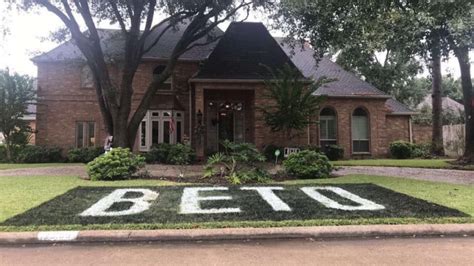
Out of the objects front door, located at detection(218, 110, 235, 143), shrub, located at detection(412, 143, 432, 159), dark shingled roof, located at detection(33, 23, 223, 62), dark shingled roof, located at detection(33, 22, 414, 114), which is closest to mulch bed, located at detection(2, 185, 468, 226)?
dark shingled roof, located at detection(33, 22, 414, 114)

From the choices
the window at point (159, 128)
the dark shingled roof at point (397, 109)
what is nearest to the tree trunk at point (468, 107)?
the dark shingled roof at point (397, 109)

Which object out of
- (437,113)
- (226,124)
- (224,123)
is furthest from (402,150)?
(224,123)

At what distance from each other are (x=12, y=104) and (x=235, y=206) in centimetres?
1716

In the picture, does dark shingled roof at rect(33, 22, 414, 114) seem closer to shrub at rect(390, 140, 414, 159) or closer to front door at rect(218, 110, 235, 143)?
shrub at rect(390, 140, 414, 159)

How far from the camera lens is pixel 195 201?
28.8 ft

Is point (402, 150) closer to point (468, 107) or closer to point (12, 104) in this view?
point (468, 107)

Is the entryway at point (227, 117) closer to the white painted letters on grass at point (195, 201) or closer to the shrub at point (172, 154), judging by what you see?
the shrub at point (172, 154)

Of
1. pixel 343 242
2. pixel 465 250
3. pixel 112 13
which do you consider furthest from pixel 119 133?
pixel 465 250

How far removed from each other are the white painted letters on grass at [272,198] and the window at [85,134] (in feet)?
49.5

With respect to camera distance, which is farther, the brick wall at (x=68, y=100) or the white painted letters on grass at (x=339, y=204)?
the brick wall at (x=68, y=100)

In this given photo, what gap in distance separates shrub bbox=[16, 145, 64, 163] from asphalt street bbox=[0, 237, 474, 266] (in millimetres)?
16653

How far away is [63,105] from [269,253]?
2027 centimetres

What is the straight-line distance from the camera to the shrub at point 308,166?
13.0 metres

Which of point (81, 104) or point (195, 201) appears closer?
point (195, 201)
